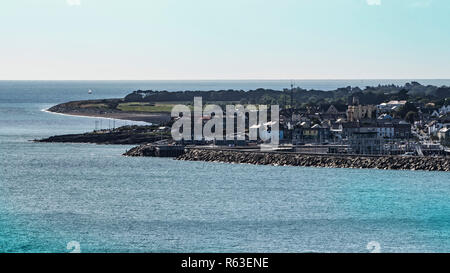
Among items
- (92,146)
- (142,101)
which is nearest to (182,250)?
(92,146)

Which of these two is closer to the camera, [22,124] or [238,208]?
[238,208]

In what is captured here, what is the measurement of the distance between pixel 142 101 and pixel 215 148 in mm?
58248

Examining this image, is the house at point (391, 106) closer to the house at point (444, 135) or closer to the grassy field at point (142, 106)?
the grassy field at point (142, 106)

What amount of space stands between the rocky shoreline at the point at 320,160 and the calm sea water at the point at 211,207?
1406mm

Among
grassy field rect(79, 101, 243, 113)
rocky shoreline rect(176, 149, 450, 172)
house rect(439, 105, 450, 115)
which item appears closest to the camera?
rocky shoreline rect(176, 149, 450, 172)

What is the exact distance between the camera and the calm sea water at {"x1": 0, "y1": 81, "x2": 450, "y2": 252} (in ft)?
86.7

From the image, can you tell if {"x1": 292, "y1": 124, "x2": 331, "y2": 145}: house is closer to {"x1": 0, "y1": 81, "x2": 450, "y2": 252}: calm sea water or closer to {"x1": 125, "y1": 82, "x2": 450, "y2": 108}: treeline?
Result: {"x1": 0, "y1": 81, "x2": 450, "y2": 252}: calm sea water

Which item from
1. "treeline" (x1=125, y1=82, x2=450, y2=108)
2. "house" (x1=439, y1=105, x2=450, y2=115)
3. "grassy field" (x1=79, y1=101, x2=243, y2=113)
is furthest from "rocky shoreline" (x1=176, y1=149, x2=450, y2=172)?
"treeline" (x1=125, y1=82, x2=450, y2=108)

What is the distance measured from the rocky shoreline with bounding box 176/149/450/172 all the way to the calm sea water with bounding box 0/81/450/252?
1.41 m

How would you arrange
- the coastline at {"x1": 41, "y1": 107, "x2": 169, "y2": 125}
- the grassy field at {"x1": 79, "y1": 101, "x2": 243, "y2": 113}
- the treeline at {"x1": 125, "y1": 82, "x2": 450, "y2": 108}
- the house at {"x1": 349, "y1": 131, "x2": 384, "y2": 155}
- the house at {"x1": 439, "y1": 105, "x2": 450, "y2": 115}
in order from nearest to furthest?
the house at {"x1": 349, "y1": 131, "x2": 384, "y2": 155} → the house at {"x1": 439, "y1": 105, "x2": 450, "y2": 115} → the coastline at {"x1": 41, "y1": 107, "x2": 169, "y2": 125} → the grassy field at {"x1": 79, "y1": 101, "x2": 243, "y2": 113} → the treeline at {"x1": 125, "y1": 82, "x2": 450, "y2": 108}

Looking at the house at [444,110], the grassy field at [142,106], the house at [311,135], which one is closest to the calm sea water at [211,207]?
the house at [311,135]
